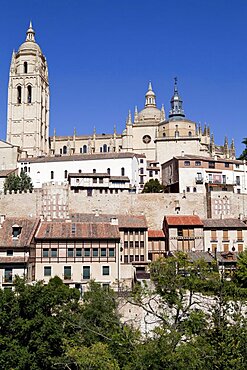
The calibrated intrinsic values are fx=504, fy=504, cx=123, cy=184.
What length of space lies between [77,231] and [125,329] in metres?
19.0

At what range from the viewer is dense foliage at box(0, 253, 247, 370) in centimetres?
2216

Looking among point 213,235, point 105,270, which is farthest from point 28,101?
point 105,270

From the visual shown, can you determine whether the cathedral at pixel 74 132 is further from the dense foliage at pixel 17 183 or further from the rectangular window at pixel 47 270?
the rectangular window at pixel 47 270

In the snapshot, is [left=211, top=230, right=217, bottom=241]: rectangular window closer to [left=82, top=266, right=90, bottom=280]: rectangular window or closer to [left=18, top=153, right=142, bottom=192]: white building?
[left=82, top=266, right=90, bottom=280]: rectangular window

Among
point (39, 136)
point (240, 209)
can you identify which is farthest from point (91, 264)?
point (39, 136)

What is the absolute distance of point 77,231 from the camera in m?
42.4

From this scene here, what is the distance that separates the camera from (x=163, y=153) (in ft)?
272

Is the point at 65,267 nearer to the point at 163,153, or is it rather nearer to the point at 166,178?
the point at 166,178

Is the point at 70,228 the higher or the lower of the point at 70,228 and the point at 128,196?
the lower

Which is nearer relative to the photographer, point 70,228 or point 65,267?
A: point 65,267

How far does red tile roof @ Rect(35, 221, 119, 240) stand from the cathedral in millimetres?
40560

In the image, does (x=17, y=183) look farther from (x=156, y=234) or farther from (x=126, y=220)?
(x=156, y=234)

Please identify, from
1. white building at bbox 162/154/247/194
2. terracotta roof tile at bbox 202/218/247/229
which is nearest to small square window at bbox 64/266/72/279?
terracotta roof tile at bbox 202/218/247/229

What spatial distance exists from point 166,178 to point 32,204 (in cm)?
2082
